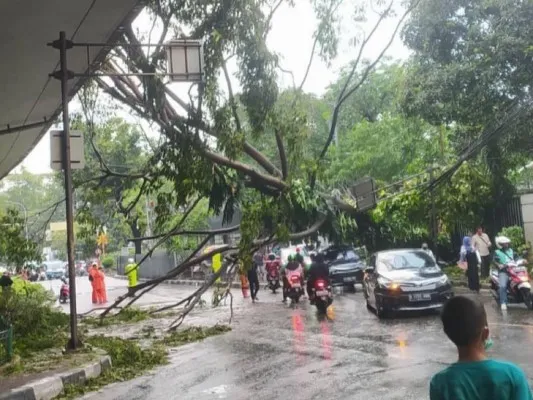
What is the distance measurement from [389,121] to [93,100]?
16901 millimetres

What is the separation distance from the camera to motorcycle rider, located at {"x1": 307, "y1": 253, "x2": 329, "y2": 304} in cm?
1688

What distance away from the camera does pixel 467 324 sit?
9.03 feet

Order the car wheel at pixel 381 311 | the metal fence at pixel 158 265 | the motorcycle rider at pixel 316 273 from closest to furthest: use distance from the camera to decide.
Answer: the car wheel at pixel 381 311, the motorcycle rider at pixel 316 273, the metal fence at pixel 158 265

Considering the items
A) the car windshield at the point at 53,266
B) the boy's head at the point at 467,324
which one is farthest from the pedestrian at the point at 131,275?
the car windshield at the point at 53,266

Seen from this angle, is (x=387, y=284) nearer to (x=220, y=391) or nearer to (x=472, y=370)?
(x=220, y=391)

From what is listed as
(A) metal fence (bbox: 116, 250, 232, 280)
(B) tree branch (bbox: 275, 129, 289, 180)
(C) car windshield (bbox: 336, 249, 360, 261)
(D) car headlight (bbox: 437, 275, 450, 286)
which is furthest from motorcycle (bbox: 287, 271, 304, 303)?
(A) metal fence (bbox: 116, 250, 232, 280)

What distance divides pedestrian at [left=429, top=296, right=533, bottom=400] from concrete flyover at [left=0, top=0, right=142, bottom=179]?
301 inches

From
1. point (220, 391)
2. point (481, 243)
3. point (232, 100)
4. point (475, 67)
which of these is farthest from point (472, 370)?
point (481, 243)

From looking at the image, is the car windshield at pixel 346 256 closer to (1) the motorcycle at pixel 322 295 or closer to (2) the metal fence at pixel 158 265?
(1) the motorcycle at pixel 322 295

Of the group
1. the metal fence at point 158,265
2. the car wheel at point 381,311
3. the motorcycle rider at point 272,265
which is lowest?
the car wheel at point 381,311

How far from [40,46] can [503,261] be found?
31.6 ft

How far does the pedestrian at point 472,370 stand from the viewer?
261cm

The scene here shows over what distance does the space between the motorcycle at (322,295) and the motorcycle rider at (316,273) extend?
0.46ft

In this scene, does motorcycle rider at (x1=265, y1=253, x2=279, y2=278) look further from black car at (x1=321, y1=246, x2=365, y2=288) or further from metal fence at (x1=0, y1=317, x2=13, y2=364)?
metal fence at (x1=0, y1=317, x2=13, y2=364)
